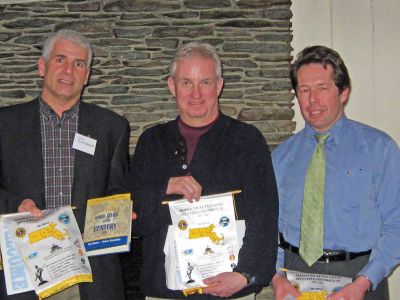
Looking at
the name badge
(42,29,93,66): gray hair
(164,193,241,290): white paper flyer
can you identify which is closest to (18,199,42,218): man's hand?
the name badge

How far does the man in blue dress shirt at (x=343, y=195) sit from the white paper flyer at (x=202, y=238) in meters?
0.30

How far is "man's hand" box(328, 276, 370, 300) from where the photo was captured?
5.86 ft

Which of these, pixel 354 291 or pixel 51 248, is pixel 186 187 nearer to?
pixel 51 248

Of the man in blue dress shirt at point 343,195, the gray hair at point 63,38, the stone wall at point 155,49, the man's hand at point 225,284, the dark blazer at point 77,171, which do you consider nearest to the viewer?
the man's hand at point 225,284

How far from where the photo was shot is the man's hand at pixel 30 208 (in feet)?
6.35

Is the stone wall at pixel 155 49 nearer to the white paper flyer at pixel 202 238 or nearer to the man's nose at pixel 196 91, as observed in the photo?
the man's nose at pixel 196 91

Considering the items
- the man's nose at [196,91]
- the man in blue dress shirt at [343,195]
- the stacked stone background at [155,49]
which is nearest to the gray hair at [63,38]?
the man's nose at [196,91]

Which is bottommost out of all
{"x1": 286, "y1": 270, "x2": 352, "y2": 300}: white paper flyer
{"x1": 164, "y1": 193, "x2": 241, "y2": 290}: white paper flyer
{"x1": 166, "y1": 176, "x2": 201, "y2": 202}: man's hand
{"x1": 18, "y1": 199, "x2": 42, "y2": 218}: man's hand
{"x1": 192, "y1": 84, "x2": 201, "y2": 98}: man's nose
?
{"x1": 286, "y1": 270, "x2": 352, "y2": 300}: white paper flyer

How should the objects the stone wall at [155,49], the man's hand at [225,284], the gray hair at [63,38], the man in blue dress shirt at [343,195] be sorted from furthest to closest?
the stone wall at [155,49] < the gray hair at [63,38] < the man in blue dress shirt at [343,195] < the man's hand at [225,284]

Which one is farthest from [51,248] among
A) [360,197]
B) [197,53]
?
[360,197]

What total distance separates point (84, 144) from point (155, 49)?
222 cm

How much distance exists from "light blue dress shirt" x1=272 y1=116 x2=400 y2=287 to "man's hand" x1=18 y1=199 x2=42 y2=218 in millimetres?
1064

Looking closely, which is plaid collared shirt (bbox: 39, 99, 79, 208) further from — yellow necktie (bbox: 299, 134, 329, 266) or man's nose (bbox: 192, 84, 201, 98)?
yellow necktie (bbox: 299, 134, 329, 266)

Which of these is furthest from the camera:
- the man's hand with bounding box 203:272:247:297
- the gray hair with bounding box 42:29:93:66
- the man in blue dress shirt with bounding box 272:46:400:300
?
the gray hair with bounding box 42:29:93:66
